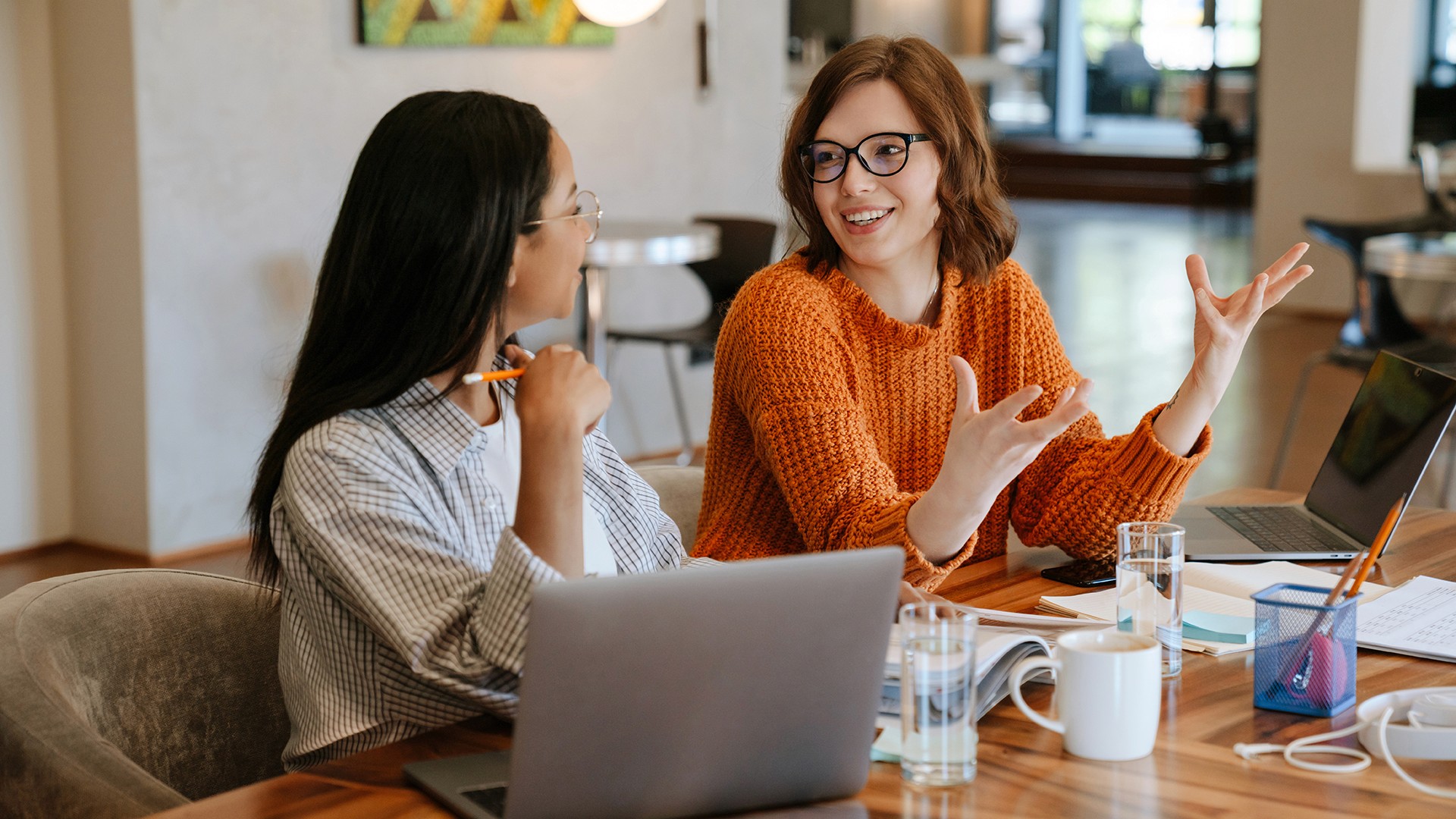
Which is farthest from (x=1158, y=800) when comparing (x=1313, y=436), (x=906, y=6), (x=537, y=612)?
(x=906, y=6)

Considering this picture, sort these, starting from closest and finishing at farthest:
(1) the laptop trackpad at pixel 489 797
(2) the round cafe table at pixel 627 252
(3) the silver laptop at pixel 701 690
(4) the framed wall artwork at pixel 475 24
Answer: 1. (3) the silver laptop at pixel 701 690
2. (1) the laptop trackpad at pixel 489 797
3. (2) the round cafe table at pixel 627 252
4. (4) the framed wall artwork at pixel 475 24

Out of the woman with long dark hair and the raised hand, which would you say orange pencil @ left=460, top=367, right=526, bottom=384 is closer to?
the woman with long dark hair

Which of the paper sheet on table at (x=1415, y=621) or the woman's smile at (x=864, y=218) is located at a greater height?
the woman's smile at (x=864, y=218)

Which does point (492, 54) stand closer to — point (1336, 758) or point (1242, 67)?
point (1336, 758)

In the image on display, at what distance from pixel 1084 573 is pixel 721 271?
3.25 metres

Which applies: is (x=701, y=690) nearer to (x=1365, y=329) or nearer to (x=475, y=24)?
(x=475, y=24)

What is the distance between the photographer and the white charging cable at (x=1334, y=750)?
1.12 meters

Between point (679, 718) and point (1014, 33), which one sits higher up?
point (1014, 33)

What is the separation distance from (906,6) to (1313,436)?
807 cm

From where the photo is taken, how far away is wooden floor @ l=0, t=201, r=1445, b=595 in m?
4.86

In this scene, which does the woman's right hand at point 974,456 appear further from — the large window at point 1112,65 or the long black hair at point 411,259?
the large window at point 1112,65

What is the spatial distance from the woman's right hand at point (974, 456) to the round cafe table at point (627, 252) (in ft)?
8.52

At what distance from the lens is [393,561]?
1.22 m

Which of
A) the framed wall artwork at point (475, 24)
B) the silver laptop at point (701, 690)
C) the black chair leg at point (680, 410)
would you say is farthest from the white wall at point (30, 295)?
the silver laptop at point (701, 690)
